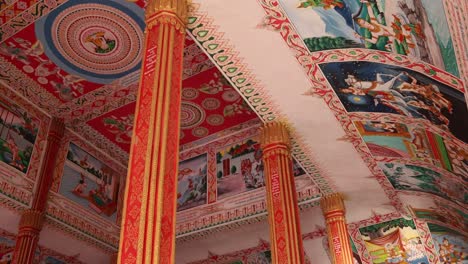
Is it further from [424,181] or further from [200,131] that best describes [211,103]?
[424,181]

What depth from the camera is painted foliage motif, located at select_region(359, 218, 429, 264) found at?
12.0 m

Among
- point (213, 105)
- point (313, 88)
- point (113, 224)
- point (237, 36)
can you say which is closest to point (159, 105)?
point (237, 36)

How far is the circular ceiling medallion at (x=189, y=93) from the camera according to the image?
1051cm

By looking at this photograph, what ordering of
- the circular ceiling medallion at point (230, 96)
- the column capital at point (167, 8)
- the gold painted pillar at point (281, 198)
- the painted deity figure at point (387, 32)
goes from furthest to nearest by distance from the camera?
1. the circular ceiling medallion at point (230, 96)
2. the gold painted pillar at point (281, 198)
3. the painted deity figure at point (387, 32)
4. the column capital at point (167, 8)

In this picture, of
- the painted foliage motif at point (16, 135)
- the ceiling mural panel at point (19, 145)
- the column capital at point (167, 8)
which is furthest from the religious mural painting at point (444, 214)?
the painted foliage motif at point (16, 135)

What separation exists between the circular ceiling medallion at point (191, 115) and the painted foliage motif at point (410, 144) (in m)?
4.00

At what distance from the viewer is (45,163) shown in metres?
10.4

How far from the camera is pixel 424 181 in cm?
1027

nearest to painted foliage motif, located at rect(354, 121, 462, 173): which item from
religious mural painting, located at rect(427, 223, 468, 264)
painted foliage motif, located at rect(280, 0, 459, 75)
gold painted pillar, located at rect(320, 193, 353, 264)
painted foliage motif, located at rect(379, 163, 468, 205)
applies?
painted foliage motif, located at rect(379, 163, 468, 205)

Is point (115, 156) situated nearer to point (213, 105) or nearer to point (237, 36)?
point (213, 105)

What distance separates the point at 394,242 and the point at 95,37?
8.95 meters

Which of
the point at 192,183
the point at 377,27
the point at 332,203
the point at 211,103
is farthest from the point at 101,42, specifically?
the point at 332,203

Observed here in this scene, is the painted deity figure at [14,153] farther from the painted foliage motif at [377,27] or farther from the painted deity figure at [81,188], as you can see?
the painted foliage motif at [377,27]

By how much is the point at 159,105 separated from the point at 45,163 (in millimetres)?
6488
